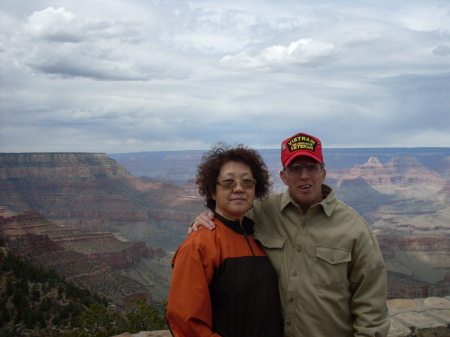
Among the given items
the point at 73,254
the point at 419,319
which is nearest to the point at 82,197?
the point at 73,254

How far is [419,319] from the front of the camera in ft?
19.1

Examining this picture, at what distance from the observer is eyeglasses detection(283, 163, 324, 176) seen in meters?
3.73

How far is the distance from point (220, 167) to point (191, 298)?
1096 millimetres

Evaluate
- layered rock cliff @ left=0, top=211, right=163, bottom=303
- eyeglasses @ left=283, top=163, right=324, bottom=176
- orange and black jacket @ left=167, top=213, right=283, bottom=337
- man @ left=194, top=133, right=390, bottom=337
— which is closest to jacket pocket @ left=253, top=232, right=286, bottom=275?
man @ left=194, top=133, right=390, bottom=337

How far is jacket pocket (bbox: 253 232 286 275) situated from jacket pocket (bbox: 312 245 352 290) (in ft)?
0.90

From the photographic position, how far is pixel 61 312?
704 inches

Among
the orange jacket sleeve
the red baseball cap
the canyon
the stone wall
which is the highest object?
the red baseball cap

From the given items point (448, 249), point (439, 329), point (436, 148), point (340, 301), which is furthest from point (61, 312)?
point (436, 148)

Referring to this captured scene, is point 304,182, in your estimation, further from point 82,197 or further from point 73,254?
point 82,197

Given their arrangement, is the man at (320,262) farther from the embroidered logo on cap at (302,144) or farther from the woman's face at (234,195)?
the woman's face at (234,195)

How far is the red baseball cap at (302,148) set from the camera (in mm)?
3701

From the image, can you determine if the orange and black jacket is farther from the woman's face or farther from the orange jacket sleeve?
the woman's face

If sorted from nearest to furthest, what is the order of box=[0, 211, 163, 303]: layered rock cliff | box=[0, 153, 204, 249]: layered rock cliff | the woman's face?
the woman's face → box=[0, 211, 163, 303]: layered rock cliff → box=[0, 153, 204, 249]: layered rock cliff

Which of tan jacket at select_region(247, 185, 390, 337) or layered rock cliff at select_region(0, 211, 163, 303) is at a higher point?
tan jacket at select_region(247, 185, 390, 337)
